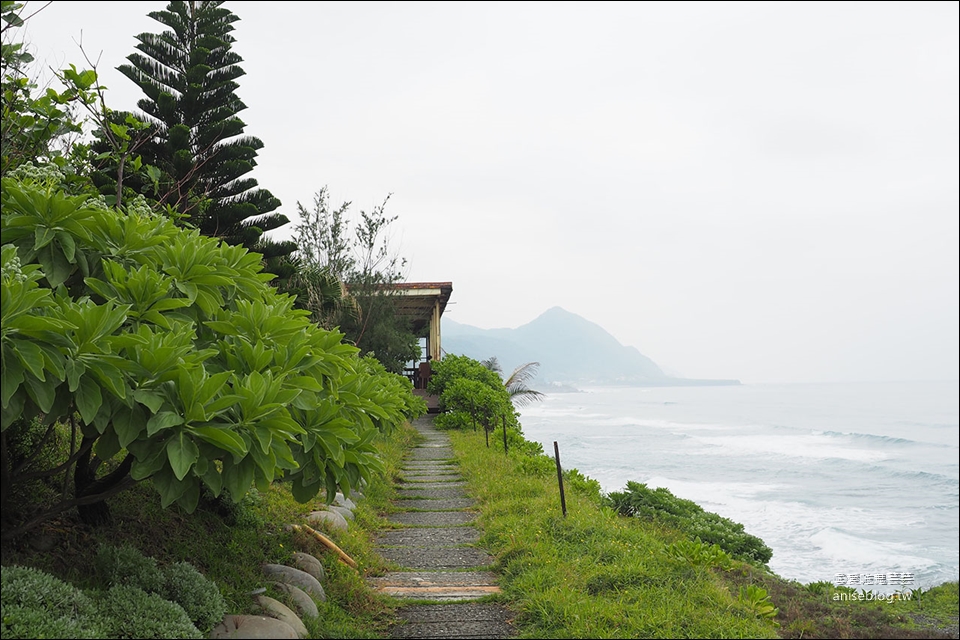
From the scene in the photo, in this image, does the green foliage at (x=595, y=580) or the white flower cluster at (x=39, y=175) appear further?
the green foliage at (x=595, y=580)

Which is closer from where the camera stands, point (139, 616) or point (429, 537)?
point (139, 616)

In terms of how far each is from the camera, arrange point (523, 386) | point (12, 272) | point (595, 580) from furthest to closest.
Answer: point (523, 386)
point (595, 580)
point (12, 272)

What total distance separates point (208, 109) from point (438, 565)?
830 centimetres

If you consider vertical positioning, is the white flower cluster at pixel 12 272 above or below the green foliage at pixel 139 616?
above

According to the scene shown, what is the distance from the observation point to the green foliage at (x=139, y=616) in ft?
8.45

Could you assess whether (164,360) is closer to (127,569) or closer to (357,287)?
(127,569)

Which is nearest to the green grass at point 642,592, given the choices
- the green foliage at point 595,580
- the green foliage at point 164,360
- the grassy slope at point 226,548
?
the green foliage at point 595,580

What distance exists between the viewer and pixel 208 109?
406 inches

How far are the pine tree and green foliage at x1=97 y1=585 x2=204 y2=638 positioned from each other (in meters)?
7.81

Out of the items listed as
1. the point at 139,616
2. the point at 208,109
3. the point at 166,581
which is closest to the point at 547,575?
the point at 166,581

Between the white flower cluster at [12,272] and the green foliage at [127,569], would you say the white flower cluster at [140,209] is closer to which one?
the white flower cluster at [12,272]

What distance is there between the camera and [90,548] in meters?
3.24

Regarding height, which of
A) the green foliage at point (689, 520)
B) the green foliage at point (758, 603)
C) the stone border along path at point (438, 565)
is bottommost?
the green foliage at point (689, 520)

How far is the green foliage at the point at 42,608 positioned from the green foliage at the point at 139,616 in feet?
0.25
